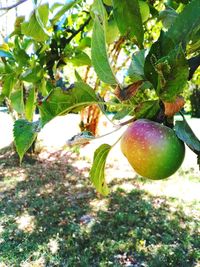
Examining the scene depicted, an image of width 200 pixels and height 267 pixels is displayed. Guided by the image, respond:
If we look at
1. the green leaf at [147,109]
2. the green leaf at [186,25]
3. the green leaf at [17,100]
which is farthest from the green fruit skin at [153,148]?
the green leaf at [17,100]

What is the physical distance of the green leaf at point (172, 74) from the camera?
1.37ft

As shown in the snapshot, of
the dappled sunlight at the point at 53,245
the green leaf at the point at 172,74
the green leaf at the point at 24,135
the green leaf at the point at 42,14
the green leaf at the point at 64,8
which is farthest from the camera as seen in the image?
the dappled sunlight at the point at 53,245

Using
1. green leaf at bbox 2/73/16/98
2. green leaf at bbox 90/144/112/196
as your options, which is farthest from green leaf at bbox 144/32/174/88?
green leaf at bbox 2/73/16/98

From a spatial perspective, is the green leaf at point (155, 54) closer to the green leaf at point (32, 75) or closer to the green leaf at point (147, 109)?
the green leaf at point (147, 109)

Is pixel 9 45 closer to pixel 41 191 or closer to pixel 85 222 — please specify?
pixel 85 222

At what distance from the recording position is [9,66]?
981 millimetres

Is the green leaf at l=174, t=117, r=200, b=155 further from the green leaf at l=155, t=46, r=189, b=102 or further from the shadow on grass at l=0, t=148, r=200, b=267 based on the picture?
the shadow on grass at l=0, t=148, r=200, b=267

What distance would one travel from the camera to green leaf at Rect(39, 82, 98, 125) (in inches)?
20.0

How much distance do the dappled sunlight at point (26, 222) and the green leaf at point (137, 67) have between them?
3.22 meters

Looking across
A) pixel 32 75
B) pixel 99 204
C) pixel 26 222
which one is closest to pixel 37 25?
pixel 32 75

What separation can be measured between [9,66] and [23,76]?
0.34ft

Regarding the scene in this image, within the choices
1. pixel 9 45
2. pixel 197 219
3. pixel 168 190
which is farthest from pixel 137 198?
pixel 9 45

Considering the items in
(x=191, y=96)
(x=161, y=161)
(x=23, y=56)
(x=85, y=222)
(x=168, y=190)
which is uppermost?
(x=23, y=56)

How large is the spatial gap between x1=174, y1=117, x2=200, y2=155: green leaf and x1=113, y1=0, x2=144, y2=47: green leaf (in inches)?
5.9
